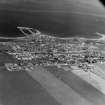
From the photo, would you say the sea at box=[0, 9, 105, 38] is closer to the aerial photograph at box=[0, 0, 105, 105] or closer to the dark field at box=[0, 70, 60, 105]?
the aerial photograph at box=[0, 0, 105, 105]

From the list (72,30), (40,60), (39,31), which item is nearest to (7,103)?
(40,60)

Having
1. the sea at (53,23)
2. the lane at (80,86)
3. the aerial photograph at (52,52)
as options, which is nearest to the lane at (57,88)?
the aerial photograph at (52,52)

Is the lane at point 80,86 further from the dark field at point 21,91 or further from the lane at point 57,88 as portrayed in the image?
the dark field at point 21,91

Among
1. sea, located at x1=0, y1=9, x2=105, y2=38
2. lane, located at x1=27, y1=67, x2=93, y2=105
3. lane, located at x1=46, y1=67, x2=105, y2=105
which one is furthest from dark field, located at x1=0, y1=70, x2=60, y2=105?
sea, located at x1=0, y1=9, x2=105, y2=38

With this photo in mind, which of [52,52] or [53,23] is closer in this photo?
[52,52]

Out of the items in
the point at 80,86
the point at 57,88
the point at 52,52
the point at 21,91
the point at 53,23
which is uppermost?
the point at 53,23

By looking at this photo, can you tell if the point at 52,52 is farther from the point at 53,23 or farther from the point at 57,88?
the point at 53,23

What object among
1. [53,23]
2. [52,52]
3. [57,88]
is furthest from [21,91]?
[53,23]

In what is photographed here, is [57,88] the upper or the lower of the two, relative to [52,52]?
lower
